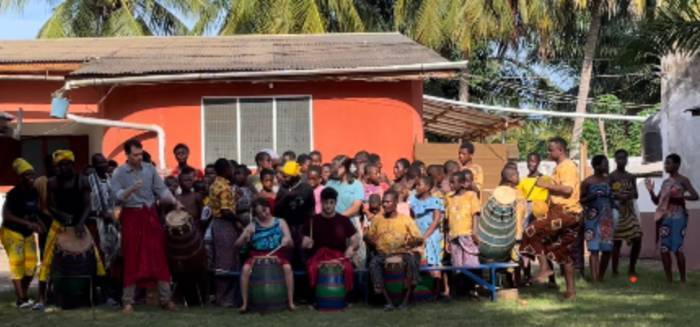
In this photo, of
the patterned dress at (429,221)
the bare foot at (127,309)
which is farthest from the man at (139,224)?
the patterned dress at (429,221)

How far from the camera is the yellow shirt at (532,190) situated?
40.3 feet

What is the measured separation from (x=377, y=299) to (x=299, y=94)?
21.5ft

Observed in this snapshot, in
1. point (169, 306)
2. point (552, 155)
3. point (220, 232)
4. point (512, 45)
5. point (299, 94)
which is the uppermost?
point (512, 45)

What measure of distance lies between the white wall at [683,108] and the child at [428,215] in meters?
4.64

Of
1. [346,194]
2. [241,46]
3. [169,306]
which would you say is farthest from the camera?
[241,46]

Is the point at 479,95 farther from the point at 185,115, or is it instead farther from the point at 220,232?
the point at 220,232

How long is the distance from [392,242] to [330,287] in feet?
2.54

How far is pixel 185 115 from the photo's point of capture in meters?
17.5

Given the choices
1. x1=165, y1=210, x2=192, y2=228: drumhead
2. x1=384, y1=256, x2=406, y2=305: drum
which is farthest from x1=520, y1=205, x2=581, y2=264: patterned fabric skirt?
x1=165, y1=210, x2=192, y2=228: drumhead

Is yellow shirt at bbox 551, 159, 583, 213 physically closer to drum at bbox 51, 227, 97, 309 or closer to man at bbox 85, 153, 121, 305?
man at bbox 85, 153, 121, 305

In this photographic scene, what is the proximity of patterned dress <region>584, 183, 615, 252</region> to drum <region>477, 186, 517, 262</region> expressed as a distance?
1.60m

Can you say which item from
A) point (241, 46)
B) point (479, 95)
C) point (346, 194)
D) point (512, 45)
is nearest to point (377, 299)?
point (346, 194)

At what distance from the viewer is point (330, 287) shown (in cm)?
1109

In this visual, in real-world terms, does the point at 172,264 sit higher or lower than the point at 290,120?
lower
